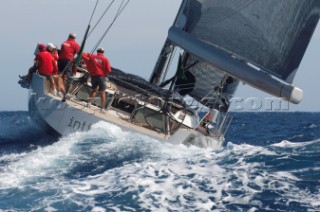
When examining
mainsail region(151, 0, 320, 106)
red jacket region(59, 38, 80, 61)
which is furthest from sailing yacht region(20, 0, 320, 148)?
red jacket region(59, 38, 80, 61)

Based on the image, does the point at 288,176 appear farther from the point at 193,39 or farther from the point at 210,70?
the point at 210,70

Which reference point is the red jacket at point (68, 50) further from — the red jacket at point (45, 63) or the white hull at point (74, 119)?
the white hull at point (74, 119)

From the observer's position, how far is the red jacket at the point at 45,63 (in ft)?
41.0

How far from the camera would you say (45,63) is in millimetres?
12484

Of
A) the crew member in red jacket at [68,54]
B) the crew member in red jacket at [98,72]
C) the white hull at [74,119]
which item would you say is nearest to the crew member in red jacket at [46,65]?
the white hull at [74,119]

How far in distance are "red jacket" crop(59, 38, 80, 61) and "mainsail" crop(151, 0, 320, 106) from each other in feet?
7.83

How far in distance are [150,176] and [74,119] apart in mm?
3067

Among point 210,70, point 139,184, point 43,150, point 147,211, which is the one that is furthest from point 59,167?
point 210,70

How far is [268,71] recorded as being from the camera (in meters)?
12.2

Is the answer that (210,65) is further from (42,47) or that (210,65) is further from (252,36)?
(42,47)

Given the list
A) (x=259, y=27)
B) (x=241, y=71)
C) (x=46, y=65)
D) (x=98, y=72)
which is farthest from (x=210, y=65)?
(x=46, y=65)

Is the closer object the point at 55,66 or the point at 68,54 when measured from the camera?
the point at 55,66

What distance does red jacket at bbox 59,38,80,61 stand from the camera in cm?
1359

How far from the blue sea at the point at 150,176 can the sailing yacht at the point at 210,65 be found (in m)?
0.43
